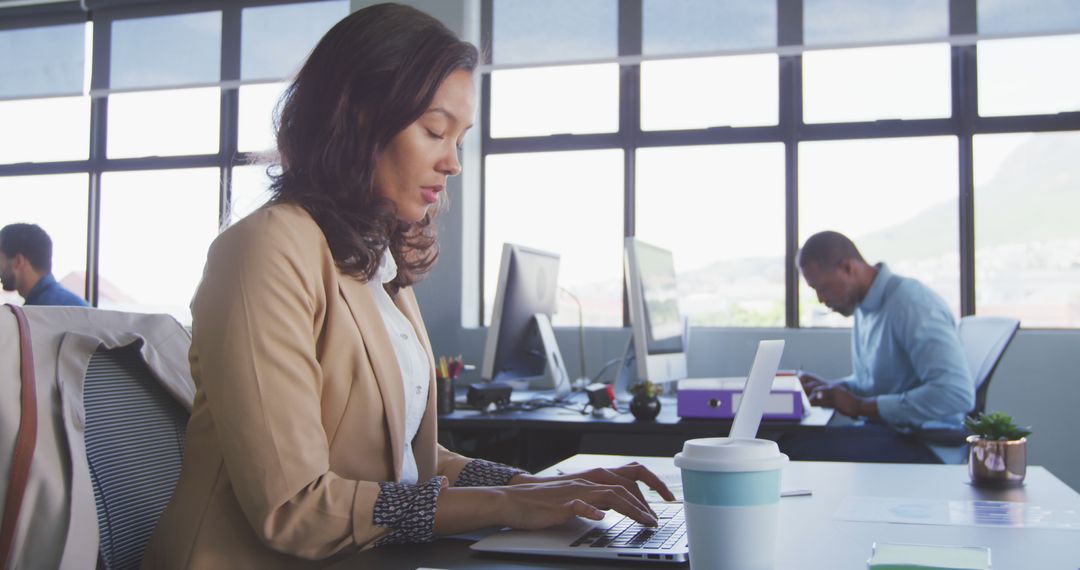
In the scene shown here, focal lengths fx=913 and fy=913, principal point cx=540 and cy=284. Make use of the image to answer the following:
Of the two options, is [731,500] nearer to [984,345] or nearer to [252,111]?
[984,345]

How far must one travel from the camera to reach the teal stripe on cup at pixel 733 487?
2.58ft

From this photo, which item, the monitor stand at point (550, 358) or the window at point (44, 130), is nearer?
the monitor stand at point (550, 358)

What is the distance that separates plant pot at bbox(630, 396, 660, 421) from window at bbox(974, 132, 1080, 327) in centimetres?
244

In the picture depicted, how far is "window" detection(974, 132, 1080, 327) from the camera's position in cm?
425

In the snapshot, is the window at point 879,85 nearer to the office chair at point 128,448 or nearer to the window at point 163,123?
the window at point 163,123

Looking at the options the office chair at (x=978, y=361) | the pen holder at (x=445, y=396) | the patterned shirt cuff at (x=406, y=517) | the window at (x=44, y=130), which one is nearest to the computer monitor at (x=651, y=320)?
the pen holder at (x=445, y=396)

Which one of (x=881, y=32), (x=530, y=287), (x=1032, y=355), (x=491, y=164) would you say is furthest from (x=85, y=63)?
(x=1032, y=355)

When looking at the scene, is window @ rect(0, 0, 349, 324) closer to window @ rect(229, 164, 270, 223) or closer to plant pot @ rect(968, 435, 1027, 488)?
window @ rect(229, 164, 270, 223)

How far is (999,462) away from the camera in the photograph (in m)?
1.37

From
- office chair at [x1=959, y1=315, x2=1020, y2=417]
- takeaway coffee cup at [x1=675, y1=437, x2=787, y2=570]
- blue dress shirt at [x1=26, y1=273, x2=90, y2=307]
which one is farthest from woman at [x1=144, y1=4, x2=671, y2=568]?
blue dress shirt at [x1=26, y1=273, x2=90, y2=307]

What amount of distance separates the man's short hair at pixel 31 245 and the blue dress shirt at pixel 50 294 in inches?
7.1

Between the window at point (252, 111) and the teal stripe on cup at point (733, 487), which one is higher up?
the window at point (252, 111)

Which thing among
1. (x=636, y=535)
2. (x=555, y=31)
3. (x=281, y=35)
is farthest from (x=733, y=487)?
(x=281, y=35)

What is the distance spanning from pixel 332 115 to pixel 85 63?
5.01m
